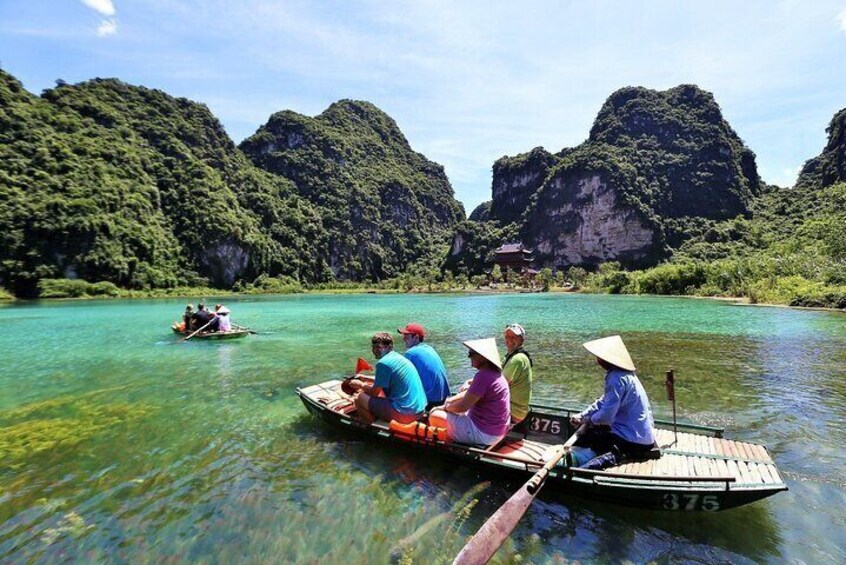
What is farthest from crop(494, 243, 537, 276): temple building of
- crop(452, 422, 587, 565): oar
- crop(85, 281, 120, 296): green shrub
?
crop(452, 422, 587, 565): oar

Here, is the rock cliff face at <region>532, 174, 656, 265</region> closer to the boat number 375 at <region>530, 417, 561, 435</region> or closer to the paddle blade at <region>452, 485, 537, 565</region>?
the boat number 375 at <region>530, 417, 561, 435</region>

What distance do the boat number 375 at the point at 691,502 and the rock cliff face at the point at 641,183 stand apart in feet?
502

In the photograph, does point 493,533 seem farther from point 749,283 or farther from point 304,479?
point 749,283

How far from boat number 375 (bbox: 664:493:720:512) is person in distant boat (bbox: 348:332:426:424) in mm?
4181

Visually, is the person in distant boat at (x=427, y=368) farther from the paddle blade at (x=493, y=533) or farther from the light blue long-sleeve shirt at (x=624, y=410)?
the paddle blade at (x=493, y=533)

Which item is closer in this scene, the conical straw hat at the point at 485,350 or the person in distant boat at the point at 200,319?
the conical straw hat at the point at 485,350

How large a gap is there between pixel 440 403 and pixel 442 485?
76.7 inches

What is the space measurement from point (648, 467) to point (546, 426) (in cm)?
195

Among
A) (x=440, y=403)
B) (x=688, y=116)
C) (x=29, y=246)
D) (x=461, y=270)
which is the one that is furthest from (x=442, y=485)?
(x=688, y=116)

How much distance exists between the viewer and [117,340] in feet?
85.4

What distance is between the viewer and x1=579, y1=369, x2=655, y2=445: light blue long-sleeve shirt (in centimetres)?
650

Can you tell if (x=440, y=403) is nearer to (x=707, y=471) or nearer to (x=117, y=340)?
(x=707, y=471)

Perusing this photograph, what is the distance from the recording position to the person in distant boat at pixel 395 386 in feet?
27.5

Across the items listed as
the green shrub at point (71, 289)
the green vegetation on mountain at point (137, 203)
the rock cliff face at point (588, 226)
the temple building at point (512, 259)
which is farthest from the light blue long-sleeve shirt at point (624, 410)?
the rock cliff face at point (588, 226)
